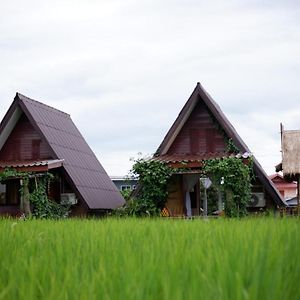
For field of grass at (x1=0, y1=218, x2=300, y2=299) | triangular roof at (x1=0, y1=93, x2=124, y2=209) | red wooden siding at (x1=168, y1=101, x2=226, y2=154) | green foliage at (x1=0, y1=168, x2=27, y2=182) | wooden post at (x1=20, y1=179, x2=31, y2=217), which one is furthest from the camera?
triangular roof at (x1=0, y1=93, x2=124, y2=209)

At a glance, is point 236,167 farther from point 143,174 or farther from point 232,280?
point 232,280

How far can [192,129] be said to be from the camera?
1712 cm

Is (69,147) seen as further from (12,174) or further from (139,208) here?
(139,208)

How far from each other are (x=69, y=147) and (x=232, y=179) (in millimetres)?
6495

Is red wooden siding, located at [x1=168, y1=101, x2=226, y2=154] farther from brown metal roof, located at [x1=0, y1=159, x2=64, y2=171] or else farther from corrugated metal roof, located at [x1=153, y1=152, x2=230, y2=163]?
brown metal roof, located at [x1=0, y1=159, x2=64, y2=171]

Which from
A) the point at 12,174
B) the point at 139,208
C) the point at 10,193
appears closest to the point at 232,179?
the point at 139,208

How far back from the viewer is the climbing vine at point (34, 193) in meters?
16.5

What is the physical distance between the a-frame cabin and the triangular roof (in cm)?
276

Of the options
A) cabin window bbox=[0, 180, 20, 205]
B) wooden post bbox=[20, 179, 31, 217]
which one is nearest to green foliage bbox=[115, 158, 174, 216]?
wooden post bbox=[20, 179, 31, 217]

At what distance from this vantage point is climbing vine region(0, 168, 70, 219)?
54.2 ft

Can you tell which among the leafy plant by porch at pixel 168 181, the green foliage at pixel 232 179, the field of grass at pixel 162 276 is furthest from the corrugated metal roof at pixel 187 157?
the field of grass at pixel 162 276

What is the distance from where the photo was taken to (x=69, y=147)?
64.3 ft

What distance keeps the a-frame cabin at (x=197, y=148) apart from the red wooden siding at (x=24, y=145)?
13.0 ft

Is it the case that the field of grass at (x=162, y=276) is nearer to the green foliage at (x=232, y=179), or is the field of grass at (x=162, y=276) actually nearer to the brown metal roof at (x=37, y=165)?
the green foliage at (x=232, y=179)
